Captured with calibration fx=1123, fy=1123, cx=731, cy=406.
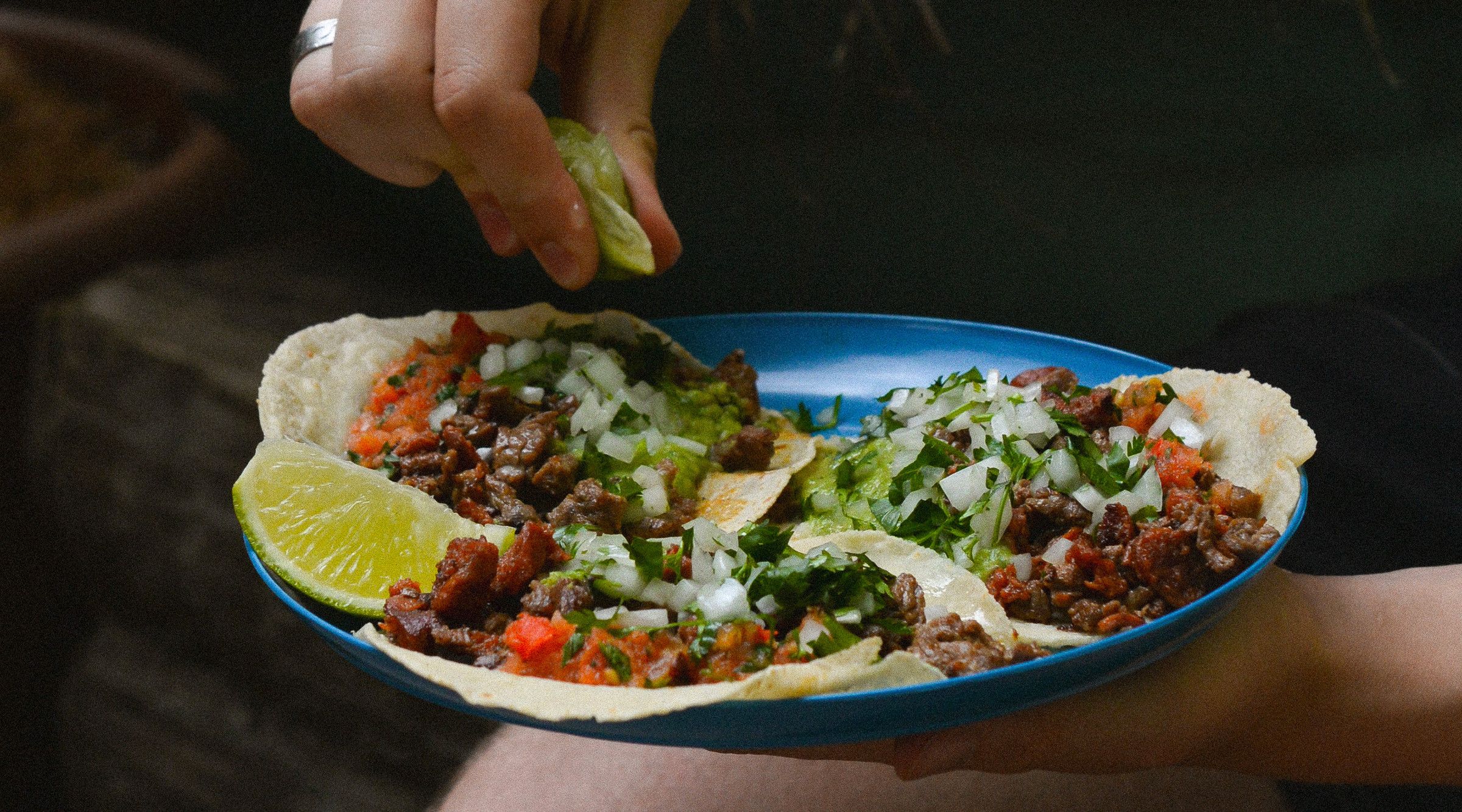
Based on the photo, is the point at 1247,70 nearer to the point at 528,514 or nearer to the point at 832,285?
the point at 832,285

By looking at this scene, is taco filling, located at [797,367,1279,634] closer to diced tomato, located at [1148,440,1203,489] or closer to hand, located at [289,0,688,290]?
diced tomato, located at [1148,440,1203,489]

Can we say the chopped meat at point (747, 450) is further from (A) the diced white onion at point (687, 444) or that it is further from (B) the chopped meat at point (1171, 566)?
(B) the chopped meat at point (1171, 566)

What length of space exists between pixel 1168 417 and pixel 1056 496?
14.3 inches

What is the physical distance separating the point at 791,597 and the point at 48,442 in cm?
335

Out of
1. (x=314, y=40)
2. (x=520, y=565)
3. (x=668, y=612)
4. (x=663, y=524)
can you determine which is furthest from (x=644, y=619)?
(x=314, y=40)

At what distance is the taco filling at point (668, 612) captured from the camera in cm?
167

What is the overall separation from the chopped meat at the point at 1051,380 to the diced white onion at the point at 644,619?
3.58 feet

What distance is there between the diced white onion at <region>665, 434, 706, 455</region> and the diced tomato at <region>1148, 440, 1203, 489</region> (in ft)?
3.25

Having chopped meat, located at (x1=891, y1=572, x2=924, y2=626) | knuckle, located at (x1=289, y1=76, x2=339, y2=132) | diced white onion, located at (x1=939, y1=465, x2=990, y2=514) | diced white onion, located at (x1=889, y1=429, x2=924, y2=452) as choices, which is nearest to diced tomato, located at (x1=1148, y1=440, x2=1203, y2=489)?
diced white onion, located at (x1=939, y1=465, x2=990, y2=514)

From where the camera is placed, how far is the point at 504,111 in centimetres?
206

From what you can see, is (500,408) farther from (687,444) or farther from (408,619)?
(408,619)

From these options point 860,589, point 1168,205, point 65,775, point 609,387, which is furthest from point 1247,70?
point 65,775

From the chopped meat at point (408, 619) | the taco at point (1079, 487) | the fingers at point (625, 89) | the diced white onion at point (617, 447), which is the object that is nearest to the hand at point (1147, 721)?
the taco at point (1079, 487)

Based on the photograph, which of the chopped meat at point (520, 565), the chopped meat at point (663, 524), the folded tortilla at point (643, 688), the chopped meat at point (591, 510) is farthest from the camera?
the chopped meat at point (663, 524)
